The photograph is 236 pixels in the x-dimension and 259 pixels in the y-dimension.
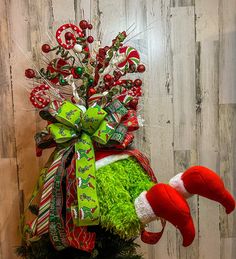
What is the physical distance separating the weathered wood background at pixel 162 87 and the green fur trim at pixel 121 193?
1.15 feet

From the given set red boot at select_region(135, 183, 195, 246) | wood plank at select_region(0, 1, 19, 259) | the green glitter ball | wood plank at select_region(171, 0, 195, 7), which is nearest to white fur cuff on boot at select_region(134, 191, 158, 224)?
red boot at select_region(135, 183, 195, 246)

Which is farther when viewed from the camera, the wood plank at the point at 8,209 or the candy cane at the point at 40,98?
the wood plank at the point at 8,209

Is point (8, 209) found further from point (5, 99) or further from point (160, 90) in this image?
point (160, 90)

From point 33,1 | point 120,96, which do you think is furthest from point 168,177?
point 33,1

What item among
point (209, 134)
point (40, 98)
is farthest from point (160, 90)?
point (40, 98)

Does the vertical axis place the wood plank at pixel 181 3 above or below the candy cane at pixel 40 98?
above

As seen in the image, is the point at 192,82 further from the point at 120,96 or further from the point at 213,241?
the point at 213,241

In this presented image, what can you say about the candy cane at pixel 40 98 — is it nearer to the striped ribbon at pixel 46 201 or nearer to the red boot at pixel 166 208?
the striped ribbon at pixel 46 201

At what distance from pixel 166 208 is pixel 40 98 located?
1.60 ft

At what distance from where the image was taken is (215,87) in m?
1.18

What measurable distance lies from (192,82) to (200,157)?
0.30 metres

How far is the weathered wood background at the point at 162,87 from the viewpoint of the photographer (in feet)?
3.74

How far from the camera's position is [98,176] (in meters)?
0.80

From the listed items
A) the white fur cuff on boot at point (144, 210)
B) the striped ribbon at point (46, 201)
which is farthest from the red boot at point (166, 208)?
the striped ribbon at point (46, 201)
